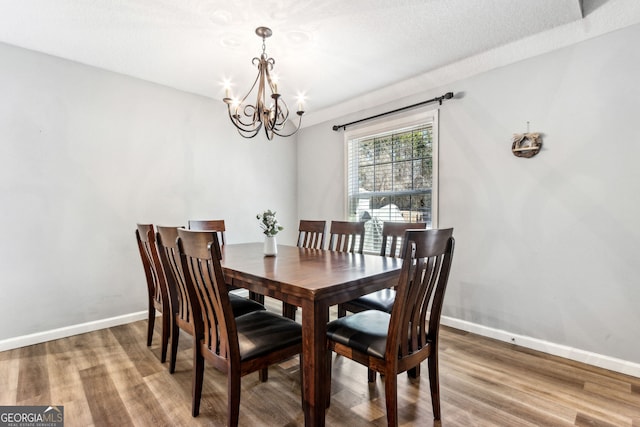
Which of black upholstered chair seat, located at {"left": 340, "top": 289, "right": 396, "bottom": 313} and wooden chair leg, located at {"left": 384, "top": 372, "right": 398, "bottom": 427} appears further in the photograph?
black upholstered chair seat, located at {"left": 340, "top": 289, "right": 396, "bottom": 313}

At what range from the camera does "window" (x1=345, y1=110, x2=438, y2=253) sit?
322 cm

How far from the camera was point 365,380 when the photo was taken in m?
2.06

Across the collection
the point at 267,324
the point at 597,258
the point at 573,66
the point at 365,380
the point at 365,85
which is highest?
the point at 365,85

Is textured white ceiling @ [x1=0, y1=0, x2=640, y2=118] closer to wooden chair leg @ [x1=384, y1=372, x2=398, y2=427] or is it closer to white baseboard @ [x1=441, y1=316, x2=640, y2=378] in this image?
wooden chair leg @ [x1=384, y1=372, x2=398, y2=427]

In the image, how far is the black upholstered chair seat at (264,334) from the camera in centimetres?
154

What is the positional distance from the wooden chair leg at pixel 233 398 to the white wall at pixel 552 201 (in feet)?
7.46

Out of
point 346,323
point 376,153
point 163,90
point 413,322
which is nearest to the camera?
point 413,322

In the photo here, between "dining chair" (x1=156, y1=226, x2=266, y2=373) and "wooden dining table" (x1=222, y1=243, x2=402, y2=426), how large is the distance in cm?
27

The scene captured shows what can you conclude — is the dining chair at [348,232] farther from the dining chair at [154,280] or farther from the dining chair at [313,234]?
the dining chair at [154,280]

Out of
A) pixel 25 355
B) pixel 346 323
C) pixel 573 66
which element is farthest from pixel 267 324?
pixel 573 66

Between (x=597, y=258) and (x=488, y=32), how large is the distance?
1863 millimetres

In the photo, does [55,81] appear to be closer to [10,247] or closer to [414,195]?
[10,247]

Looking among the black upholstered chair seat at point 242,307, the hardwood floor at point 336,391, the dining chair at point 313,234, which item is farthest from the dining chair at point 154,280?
the dining chair at point 313,234

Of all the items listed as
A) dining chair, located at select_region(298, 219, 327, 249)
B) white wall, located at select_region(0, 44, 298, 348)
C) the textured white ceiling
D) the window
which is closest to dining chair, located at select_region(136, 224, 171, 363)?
white wall, located at select_region(0, 44, 298, 348)
